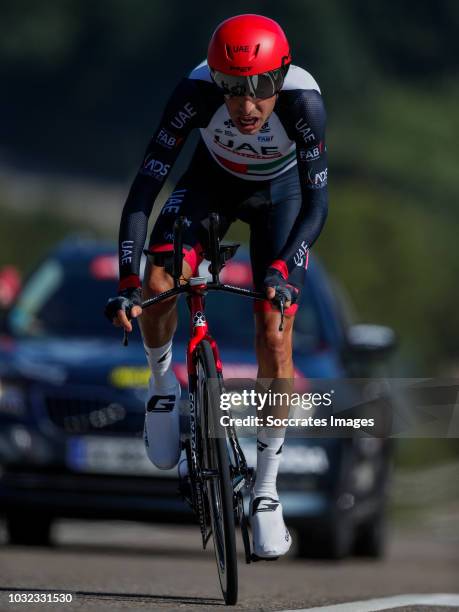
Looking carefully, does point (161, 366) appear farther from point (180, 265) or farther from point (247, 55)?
→ point (247, 55)

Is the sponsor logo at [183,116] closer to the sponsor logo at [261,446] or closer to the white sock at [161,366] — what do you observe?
the white sock at [161,366]

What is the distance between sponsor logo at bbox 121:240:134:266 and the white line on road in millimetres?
1623

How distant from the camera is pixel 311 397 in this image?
8.12 metres

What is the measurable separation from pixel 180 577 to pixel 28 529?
8.39 feet

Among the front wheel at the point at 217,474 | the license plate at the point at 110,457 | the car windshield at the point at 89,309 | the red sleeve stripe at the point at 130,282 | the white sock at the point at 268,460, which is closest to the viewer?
the front wheel at the point at 217,474

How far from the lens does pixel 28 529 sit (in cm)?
1093

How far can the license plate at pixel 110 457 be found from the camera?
10023mm

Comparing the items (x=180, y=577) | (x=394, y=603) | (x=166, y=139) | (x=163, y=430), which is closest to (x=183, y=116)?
(x=166, y=139)

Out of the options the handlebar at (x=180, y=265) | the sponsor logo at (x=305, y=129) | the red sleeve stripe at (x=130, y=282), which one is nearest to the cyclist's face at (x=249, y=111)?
the sponsor logo at (x=305, y=129)

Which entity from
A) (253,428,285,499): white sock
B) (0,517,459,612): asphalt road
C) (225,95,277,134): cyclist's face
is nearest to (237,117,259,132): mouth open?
(225,95,277,134): cyclist's face

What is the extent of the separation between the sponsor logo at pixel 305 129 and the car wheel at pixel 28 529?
4540mm

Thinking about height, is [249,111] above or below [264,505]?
above

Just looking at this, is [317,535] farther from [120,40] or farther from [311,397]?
[120,40]

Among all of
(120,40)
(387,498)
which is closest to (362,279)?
(120,40)
